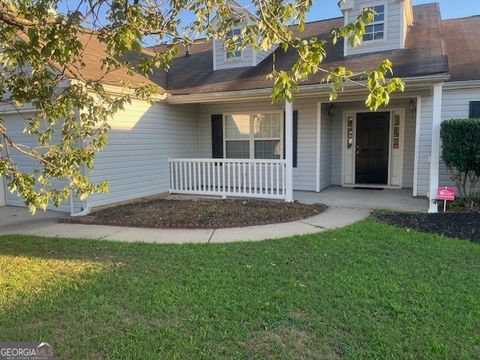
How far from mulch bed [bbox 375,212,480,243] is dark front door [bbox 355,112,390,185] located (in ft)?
11.8

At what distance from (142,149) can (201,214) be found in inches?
112

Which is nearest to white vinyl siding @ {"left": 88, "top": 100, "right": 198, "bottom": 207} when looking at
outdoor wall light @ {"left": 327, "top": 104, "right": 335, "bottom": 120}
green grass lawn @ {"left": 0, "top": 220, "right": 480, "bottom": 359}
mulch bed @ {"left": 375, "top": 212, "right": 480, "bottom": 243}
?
green grass lawn @ {"left": 0, "top": 220, "right": 480, "bottom": 359}

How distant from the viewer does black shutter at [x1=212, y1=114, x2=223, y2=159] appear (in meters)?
10.9

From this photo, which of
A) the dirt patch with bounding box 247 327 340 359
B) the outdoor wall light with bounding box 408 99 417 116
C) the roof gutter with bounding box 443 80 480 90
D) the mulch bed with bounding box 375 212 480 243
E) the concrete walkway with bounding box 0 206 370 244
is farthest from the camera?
the outdoor wall light with bounding box 408 99 417 116

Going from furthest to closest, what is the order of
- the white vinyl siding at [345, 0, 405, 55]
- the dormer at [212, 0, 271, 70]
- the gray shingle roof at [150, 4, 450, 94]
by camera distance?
the dormer at [212, 0, 271, 70], the white vinyl siding at [345, 0, 405, 55], the gray shingle roof at [150, 4, 450, 94]

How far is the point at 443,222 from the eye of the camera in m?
6.16

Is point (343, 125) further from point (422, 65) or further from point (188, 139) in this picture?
point (188, 139)

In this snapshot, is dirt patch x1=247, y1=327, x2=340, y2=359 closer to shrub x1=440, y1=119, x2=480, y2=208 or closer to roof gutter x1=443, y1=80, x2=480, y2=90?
shrub x1=440, y1=119, x2=480, y2=208

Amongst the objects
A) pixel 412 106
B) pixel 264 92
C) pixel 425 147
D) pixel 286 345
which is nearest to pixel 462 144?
pixel 425 147

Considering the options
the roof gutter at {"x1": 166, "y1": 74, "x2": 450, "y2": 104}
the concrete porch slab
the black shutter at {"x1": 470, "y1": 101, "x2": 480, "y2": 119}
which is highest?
the roof gutter at {"x1": 166, "y1": 74, "x2": 450, "y2": 104}

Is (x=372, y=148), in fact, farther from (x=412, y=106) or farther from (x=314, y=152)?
(x=314, y=152)

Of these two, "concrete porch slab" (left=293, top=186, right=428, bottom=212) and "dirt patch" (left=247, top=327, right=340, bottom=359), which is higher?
"concrete porch slab" (left=293, top=186, right=428, bottom=212)

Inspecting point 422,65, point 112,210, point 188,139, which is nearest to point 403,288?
point 422,65

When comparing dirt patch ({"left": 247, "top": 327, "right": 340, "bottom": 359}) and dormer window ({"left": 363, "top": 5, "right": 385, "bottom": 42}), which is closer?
dirt patch ({"left": 247, "top": 327, "right": 340, "bottom": 359})
